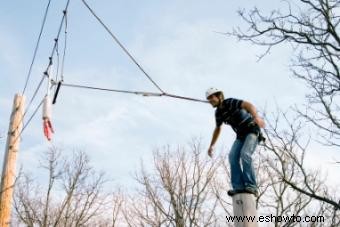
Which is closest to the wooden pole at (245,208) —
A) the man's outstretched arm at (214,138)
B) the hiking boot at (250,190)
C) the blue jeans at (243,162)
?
the hiking boot at (250,190)

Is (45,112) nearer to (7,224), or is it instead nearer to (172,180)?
(7,224)

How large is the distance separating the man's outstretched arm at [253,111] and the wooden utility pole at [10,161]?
4.80 meters

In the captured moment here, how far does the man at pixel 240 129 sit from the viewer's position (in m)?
4.44

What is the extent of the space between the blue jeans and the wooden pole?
375mm

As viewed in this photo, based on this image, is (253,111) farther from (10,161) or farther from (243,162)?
(10,161)

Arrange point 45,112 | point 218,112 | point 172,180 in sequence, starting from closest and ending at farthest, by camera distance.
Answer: point 218,112, point 45,112, point 172,180

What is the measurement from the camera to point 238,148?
475 cm

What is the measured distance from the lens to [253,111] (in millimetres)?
4547

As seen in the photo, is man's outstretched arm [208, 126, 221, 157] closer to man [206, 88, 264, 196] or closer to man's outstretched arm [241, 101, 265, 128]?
man [206, 88, 264, 196]

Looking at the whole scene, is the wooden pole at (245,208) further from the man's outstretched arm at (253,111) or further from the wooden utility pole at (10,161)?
the wooden utility pole at (10,161)

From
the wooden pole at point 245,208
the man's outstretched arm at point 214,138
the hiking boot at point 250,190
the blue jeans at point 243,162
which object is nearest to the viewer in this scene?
the wooden pole at point 245,208

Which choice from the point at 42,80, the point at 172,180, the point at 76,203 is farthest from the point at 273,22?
the point at 76,203

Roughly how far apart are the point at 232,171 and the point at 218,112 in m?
0.79

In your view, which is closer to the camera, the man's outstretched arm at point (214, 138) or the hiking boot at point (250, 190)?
the hiking boot at point (250, 190)
